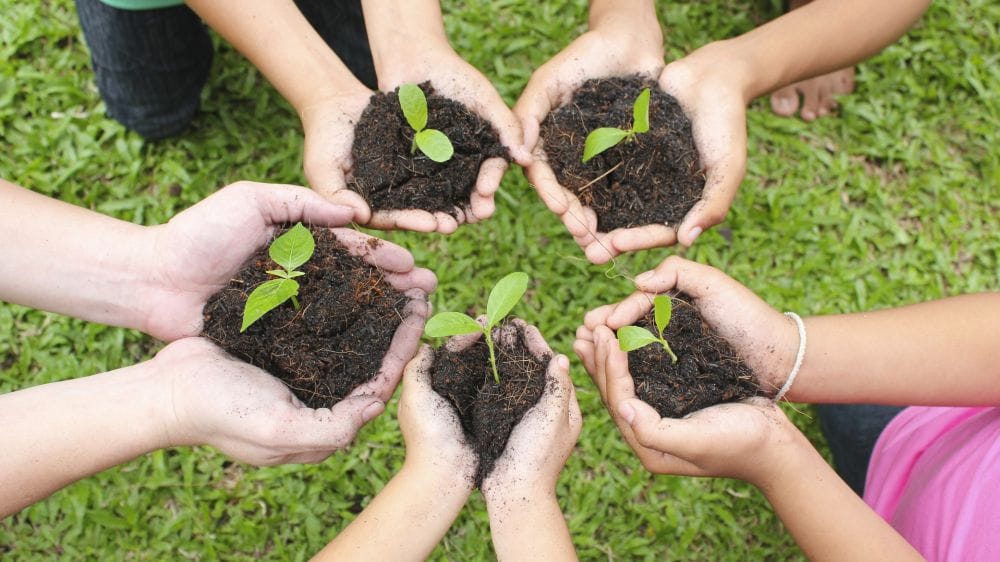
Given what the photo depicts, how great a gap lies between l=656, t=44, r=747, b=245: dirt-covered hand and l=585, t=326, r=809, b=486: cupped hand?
0.46 meters

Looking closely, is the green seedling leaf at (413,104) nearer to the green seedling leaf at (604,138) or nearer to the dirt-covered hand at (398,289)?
the dirt-covered hand at (398,289)

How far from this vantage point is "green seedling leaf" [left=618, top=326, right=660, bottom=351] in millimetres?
1842

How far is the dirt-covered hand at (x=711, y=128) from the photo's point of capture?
223 cm

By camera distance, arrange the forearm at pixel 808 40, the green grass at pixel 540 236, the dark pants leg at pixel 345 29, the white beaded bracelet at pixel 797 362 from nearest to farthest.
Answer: the white beaded bracelet at pixel 797 362 → the forearm at pixel 808 40 → the green grass at pixel 540 236 → the dark pants leg at pixel 345 29

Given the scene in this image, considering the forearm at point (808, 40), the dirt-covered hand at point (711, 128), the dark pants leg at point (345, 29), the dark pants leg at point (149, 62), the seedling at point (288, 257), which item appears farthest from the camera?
A: the dark pants leg at point (345, 29)

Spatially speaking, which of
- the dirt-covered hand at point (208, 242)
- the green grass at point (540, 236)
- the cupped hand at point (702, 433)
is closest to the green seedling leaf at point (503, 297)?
the cupped hand at point (702, 433)

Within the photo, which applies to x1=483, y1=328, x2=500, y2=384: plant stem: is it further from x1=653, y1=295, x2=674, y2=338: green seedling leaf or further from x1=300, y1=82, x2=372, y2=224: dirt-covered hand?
x1=300, y1=82, x2=372, y2=224: dirt-covered hand

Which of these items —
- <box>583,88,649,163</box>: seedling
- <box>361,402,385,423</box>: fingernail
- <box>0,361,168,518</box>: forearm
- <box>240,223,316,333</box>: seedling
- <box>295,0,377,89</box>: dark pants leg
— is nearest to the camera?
<box>0,361,168,518</box>: forearm

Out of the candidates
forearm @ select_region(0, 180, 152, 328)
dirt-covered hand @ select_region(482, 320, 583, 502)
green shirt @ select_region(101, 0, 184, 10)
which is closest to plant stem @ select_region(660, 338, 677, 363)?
dirt-covered hand @ select_region(482, 320, 583, 502)

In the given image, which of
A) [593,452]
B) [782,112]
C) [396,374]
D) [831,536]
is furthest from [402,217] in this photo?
[782,112]

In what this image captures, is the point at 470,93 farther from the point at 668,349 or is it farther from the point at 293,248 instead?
the point at 668,349

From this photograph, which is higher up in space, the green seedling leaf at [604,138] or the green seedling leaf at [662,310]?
the green seedling leaf at [604,138]

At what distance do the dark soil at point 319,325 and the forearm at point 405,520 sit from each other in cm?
33

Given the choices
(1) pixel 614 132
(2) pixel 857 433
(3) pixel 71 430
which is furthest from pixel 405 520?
(2) pixel 857 433
